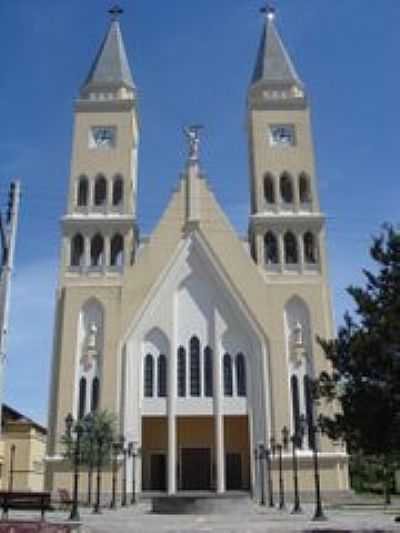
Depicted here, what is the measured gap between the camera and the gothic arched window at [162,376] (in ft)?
158

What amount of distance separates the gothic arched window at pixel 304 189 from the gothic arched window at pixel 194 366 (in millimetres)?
15858

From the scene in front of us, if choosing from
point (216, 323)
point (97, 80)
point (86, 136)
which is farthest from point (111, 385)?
point (97, 80)

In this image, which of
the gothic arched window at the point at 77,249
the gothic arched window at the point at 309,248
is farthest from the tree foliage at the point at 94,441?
the gothic arched window at the point at 309,248

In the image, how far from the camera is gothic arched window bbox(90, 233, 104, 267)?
5384 centimetres

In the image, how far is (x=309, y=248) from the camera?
54.5m

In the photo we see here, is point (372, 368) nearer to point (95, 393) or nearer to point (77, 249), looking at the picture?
point (95, 393)

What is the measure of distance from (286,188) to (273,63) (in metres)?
13.0

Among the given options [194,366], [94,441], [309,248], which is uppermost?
[309,248]

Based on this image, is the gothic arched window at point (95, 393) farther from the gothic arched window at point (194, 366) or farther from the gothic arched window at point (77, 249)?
the gothic arched window at point (77, 249)

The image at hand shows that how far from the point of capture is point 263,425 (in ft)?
154

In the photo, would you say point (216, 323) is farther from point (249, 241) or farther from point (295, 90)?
point (295, 90)

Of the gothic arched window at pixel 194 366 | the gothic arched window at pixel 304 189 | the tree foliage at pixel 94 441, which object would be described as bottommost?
the tree foliage at pixel 94 441

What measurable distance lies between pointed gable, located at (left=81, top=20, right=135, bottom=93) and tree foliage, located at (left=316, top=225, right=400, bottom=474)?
144 ft

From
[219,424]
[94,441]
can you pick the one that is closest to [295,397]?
[219,424]
